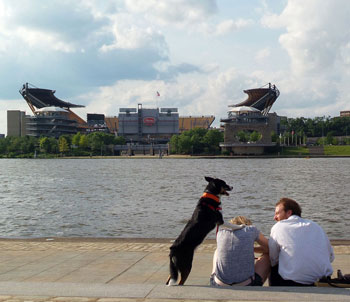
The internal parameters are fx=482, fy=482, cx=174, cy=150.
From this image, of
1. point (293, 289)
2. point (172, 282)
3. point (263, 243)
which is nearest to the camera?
point (293, 289)

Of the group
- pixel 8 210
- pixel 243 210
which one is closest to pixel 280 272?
pixel 243 210

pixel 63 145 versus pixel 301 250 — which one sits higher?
pixel 63 145

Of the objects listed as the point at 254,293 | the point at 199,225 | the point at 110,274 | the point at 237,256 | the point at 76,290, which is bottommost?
the point at 110,274

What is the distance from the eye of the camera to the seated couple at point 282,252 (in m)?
7.06

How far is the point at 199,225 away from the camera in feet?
24.6

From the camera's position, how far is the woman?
23.8ft

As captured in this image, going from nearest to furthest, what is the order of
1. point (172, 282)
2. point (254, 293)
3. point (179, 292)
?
point (254, 293)
point (179, 292)
point (172, 282)

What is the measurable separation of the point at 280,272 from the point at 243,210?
2033 cm

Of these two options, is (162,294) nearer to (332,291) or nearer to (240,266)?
(240,266)

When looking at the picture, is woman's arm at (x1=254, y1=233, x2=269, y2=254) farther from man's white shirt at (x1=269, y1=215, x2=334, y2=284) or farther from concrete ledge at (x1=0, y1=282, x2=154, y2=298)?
concrete ledge at (x1=0, y1=282, x2=154, y2=298)

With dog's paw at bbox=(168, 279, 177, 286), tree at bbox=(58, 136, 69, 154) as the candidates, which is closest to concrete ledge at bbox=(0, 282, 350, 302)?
dog's paw at bbox=(168, 279, 177, 286)

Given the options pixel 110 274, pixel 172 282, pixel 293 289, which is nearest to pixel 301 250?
pixel 293 289

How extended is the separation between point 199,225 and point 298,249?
1519mm

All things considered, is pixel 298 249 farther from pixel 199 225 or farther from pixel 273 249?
pixel 199 225
